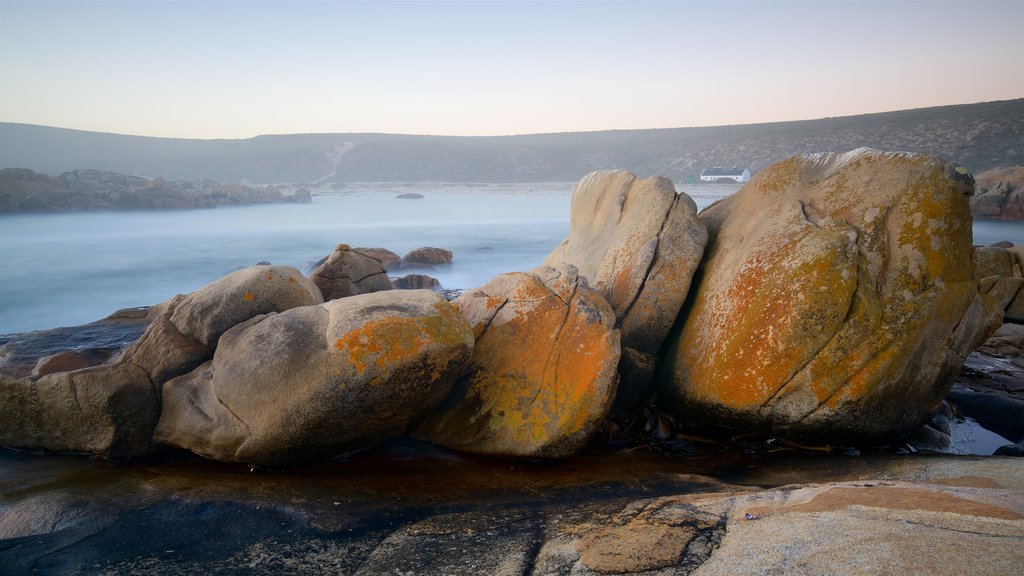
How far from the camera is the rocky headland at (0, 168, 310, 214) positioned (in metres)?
28.7

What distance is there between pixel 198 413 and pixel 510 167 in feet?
255

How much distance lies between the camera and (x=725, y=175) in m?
53.9

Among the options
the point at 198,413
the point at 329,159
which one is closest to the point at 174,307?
the point at 198,413

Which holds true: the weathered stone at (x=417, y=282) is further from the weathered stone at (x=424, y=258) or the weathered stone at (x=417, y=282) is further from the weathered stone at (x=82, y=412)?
the weathered stone at (x=82, y=412)

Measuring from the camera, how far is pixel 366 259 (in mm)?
8875

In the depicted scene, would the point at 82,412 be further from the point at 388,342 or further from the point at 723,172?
the point at 723,172

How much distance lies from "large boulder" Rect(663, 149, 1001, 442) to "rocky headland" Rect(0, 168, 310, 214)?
33052 mm

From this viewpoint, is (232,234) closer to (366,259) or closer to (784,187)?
(366,259)

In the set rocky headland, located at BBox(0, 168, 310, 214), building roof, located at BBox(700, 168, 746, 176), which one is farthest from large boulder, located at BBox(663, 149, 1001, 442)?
building roof, located at BBox(700, 168, 746, 176)

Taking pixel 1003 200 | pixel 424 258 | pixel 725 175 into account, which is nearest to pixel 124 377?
pixel 424 258

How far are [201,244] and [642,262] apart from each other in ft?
69.2

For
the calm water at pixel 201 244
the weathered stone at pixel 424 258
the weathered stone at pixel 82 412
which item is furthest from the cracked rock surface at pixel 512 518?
the weathered stone at pixel 424 258

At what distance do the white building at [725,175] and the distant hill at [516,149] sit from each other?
137 inches

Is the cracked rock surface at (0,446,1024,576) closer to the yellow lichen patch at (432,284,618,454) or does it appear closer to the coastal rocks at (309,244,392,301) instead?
the yellow lichen patch at (432,284,618,454)
